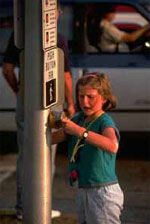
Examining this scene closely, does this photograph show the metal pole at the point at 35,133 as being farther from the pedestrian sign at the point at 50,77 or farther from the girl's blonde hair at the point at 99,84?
the girl's blonde hair at the point at 99,84

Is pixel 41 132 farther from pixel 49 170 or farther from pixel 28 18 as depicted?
pixel 28 18

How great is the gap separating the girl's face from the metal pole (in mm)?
358

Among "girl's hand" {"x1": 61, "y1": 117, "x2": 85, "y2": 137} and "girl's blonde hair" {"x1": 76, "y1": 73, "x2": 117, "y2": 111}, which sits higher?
"girl's blonde hair" {"x1": 76, "y1": 73, "x2": 117, "y2": 111}

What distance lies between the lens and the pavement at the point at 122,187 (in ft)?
20.6

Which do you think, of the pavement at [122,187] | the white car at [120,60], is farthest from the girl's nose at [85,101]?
the white car at [120,60]

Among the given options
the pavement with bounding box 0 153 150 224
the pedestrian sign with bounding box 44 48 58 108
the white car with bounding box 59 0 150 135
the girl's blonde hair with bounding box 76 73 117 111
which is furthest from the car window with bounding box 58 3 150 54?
the pedestrian sign with bounding box 44 48 58 108

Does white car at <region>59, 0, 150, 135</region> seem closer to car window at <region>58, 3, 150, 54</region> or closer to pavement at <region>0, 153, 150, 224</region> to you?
car window at <region>58, 3, 150, 54</region>

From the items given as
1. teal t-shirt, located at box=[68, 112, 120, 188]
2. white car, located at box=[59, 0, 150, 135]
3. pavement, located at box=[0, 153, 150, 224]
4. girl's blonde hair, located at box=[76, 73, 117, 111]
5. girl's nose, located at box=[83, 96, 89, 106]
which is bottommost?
pavement, located at box=[0, 153, 150, 224]

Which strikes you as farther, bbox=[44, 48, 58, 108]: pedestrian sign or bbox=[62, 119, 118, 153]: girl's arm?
bbox=[62, 119, 118, 153]: girl's arm

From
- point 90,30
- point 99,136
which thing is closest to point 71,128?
point 99,136

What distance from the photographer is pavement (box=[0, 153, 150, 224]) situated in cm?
628

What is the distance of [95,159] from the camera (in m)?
4.16

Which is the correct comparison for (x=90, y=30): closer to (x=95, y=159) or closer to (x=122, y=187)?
(x=122, y=187)

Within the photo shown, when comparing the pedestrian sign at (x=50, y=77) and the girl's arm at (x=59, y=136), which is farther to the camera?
the girl's arm at (x=59, y=136)
